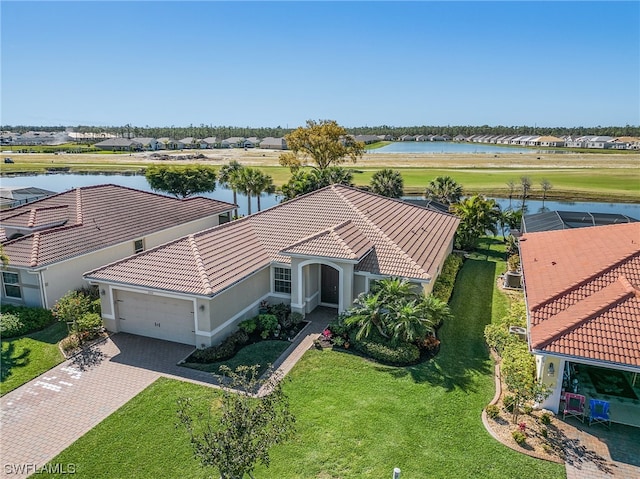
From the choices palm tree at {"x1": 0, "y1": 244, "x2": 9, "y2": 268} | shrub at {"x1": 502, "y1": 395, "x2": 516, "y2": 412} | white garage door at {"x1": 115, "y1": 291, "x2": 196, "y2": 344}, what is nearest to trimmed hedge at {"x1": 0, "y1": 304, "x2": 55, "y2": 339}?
palm tree at {"x1": 0, "y1": 244, "x2": 9, "y2": 268}

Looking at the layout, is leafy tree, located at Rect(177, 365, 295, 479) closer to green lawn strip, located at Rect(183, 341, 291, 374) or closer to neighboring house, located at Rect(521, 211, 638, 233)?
green lawn strip, located at Rect(183, 341, 291, 374)

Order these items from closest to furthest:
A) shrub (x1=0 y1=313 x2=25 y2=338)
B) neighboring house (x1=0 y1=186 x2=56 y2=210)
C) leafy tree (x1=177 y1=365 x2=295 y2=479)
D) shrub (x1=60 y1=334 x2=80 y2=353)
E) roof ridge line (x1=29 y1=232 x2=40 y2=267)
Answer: leafy tree (x1=177 y1=365 x2=295 y2=479) < shrub (x1=60 y1=334 x2=80 y2=353) < shrub (x1=0 y1=313 x2=25 y2=338) < roof ridge line (x1=29 y1=232 x2=40 y2=267) < neighboring house (x1=0 y1=186 x2=56 y2=210)

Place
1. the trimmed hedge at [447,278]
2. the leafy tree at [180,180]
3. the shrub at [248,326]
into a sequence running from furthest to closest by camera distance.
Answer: the leafy tree at [180,180] → the trimmed hedge at [447,278] → the shrub at [248,326]

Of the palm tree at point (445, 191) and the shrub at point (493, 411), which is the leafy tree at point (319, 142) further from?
the shrub at point (493, 411)

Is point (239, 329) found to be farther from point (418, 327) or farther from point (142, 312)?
point (418, 327)

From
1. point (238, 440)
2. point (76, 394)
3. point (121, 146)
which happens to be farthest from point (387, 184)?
point (121, 146)

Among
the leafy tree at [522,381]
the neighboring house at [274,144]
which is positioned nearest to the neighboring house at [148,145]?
the neighboring house at [274,144]

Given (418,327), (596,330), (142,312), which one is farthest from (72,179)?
(596,330)
